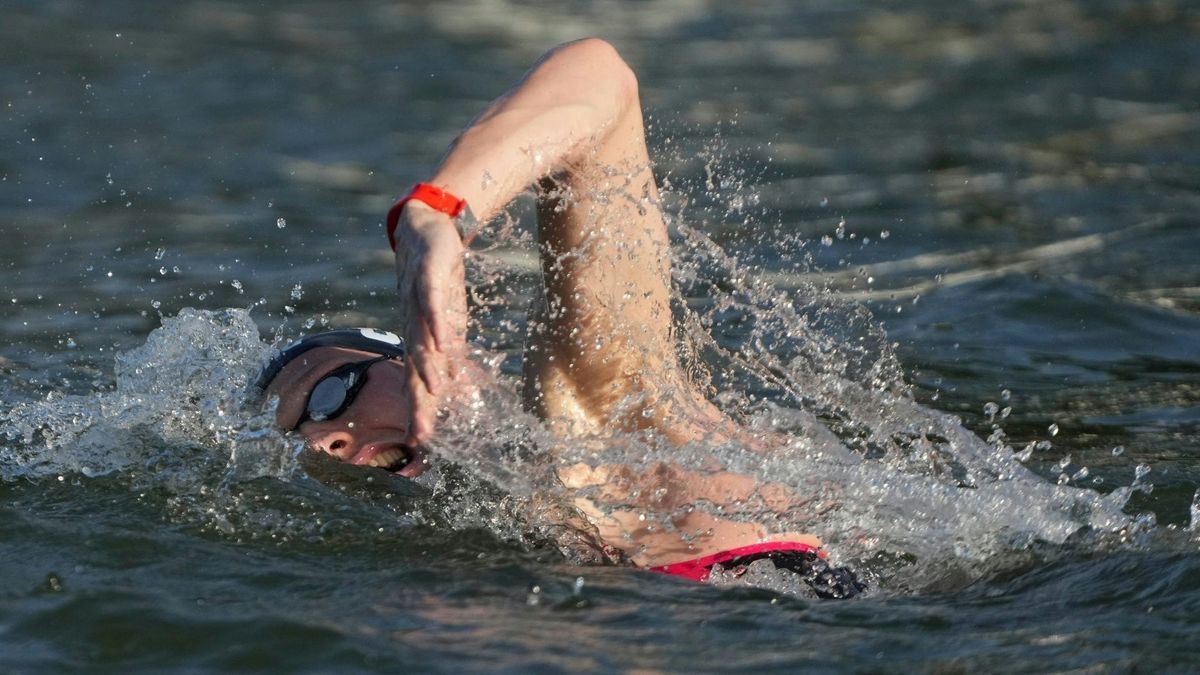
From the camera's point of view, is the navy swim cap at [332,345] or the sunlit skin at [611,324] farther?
the navy swim cap at [332,345]

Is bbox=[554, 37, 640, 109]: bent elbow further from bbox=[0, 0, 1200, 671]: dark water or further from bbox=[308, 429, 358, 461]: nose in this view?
bbox=[308, 429, 358, 461]: nose

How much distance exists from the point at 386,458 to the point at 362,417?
0.49 feet

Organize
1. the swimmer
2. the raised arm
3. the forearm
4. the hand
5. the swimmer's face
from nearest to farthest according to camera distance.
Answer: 1. the hand
2. the forearm
3. the raised arm
4. the swimmer
5. the swimmer's face

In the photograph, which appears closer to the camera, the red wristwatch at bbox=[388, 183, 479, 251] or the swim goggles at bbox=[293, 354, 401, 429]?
the red wristwatch at bbox=[388, 183, 479, 251]

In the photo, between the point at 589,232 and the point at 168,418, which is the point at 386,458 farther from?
the point at 589,232

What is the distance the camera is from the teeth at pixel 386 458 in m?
4.14

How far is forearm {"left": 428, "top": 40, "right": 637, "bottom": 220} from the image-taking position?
295cm

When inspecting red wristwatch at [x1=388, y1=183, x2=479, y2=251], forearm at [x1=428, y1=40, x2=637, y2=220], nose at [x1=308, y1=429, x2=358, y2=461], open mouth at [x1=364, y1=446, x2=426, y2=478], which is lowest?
open mouth at [x1=364, y1=446, x2=426, y2=478]

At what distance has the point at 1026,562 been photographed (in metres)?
3.74

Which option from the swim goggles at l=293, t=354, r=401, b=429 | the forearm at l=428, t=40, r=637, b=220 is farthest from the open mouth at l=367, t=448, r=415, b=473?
the forearm at l=428, t=40, r=637, b=220

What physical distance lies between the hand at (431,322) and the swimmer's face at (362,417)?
133 cm

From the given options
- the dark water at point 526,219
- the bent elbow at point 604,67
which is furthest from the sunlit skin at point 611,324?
the dark water at point 526,219

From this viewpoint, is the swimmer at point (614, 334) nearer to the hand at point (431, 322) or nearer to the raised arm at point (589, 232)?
the raised arm at point (589, 232)

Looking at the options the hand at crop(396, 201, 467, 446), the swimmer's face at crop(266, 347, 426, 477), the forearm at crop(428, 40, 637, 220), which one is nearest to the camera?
the hand at crop(396, 201, 467, 446)
